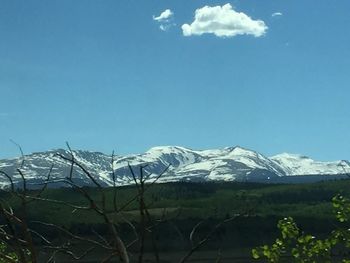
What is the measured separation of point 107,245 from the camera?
436 centimetres

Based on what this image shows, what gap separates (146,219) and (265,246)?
6.01m

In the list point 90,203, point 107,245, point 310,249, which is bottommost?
point 310,249

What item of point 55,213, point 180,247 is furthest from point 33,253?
point 55,213

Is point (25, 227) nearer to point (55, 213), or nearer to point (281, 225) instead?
point (281, 225)

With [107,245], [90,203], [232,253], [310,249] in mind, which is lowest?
[232,253]

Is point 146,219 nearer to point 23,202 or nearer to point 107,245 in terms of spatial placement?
point 107,245

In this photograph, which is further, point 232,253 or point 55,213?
point 55,213

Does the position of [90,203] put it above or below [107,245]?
above

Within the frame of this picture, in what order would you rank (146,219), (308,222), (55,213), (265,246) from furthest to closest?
(55,213)
(308,222)
(265,246)
(146,219)

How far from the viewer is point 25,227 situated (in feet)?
13.0

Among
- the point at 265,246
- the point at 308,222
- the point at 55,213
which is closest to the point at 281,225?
the point at 265,246

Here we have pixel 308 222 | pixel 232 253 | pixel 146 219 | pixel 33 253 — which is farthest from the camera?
pixel 308 222

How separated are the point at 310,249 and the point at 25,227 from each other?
6.81 meters

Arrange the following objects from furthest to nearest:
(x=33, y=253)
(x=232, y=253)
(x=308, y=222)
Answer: (x=308, y=222), (x=232, y=253), (x=33, y=253)
